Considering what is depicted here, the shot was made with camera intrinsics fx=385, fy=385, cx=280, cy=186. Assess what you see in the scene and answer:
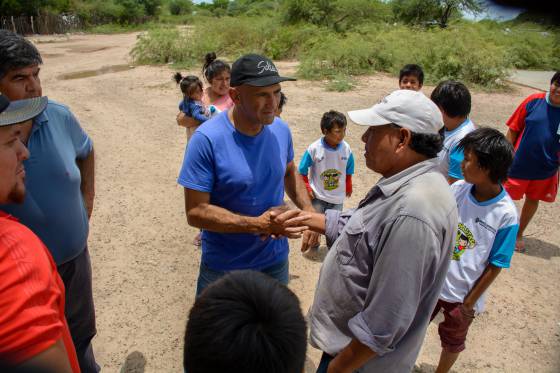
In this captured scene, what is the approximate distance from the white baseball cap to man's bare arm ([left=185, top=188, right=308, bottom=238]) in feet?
2.53

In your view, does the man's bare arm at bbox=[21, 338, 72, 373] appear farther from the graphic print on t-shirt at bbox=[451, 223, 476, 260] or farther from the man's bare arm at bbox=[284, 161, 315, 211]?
the graphic print on t-shirt at bbox=[451, 223, 476, 260]

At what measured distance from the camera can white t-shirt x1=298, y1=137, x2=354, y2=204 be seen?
3.93m

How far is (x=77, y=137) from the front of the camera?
7.91 feet

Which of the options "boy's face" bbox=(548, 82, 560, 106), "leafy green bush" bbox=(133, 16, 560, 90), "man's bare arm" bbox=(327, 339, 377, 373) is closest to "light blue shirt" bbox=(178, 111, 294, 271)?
"man's bare arm" bbox=(327, 339, 377, 373)

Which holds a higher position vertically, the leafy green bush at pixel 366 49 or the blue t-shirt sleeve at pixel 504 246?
the leafy green bush at pixel 366 49

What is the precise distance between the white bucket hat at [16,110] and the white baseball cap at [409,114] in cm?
132

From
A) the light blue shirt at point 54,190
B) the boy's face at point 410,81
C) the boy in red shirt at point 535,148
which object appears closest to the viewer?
the light blue shirt at point 54,190

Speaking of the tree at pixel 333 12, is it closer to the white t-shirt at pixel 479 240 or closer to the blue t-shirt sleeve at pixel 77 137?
the white t-shirt at pixel 479 240

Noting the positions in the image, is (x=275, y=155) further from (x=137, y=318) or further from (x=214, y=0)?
(x=214, y=0)

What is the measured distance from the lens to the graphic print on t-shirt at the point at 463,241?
7.80ft

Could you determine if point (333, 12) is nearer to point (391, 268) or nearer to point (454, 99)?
point (454, 99)

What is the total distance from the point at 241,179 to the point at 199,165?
0.25m

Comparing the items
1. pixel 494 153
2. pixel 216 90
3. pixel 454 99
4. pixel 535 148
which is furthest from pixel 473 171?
pixel 216 90

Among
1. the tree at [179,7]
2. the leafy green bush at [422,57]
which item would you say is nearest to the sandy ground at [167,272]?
the leafy green bush at [422,57]
